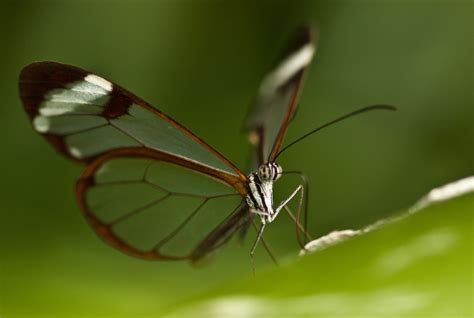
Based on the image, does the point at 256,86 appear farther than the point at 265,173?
Yes

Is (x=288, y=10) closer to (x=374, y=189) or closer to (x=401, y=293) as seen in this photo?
(x=374, y=189)

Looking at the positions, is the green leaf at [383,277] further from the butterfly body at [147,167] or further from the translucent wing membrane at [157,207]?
the translucent wing membrane at [157,207]

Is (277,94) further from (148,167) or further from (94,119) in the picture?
(94,119)

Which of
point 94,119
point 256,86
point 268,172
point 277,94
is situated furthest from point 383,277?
point 256,86

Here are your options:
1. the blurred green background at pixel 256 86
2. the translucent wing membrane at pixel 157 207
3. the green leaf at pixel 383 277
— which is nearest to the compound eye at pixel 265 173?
the translucent wing membrane at pixel 157 207

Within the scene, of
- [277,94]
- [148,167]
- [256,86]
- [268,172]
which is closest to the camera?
[268,172]

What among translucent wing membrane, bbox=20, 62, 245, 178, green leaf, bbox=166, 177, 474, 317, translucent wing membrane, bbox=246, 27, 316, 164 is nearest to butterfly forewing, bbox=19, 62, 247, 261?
translucent wing membrane, bbox=20, 62, 245, 178
